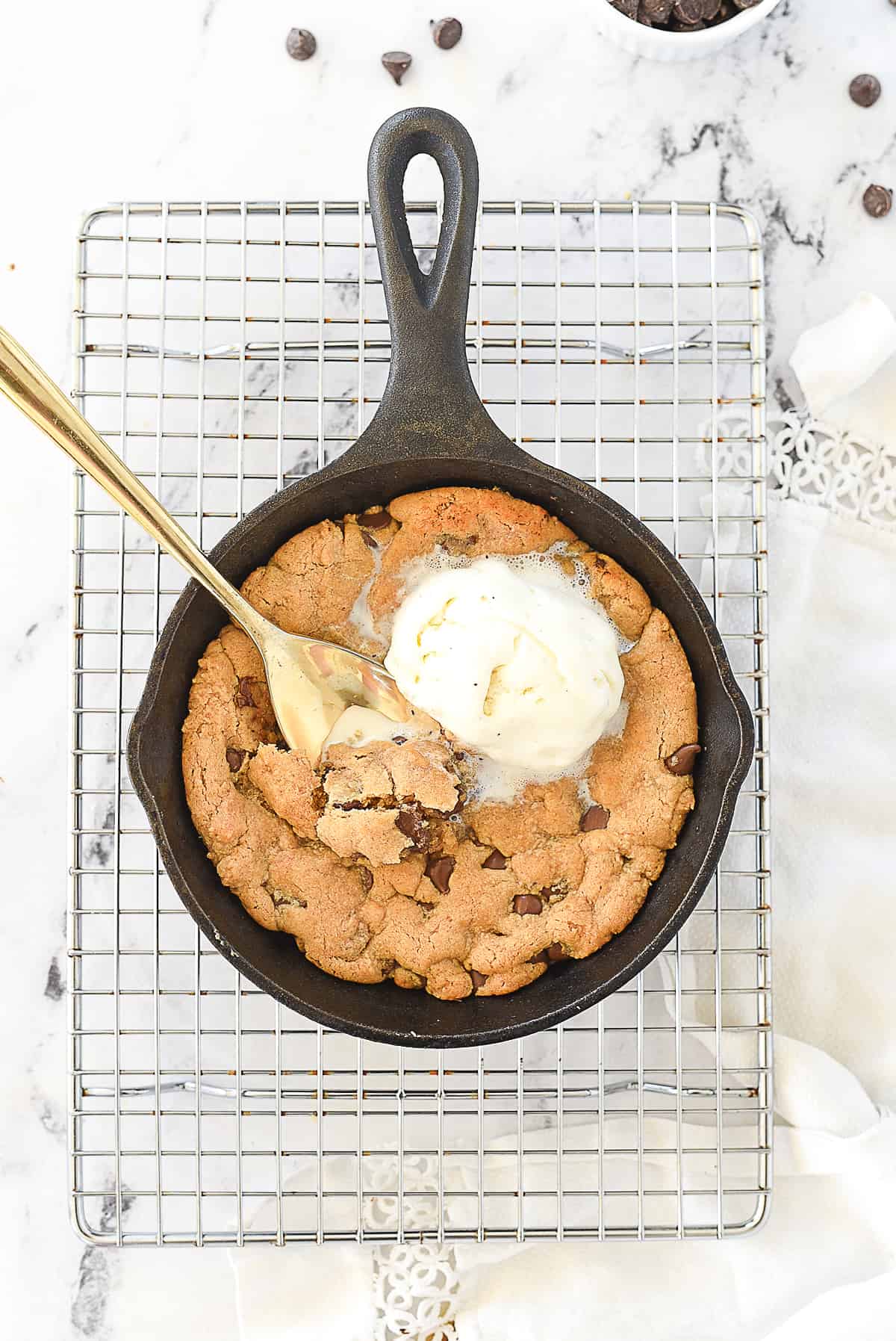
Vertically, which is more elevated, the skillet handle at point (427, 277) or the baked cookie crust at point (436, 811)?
the skillet handle at point (427, 277)

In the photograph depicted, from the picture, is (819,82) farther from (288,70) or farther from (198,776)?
(198,776)

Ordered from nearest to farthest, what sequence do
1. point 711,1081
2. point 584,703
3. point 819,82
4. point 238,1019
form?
point 584,703, point 238,1019, point 711,1081, point 819,82

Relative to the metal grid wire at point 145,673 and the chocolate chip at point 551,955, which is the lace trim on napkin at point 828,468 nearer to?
the metal grid wire at point 145,673

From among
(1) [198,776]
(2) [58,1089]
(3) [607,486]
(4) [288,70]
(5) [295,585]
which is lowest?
(2) [58,1089]

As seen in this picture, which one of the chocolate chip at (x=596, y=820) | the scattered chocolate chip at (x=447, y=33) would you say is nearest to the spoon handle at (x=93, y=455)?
the chocolate chip at (x=596, y=820)

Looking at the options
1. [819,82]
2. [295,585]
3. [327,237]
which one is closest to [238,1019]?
[295,585]

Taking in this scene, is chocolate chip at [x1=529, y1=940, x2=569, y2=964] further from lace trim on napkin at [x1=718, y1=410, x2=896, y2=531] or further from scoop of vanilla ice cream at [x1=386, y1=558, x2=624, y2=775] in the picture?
lace trim on napkin at [x1=718, y1=410, x2=896, y2=531]
